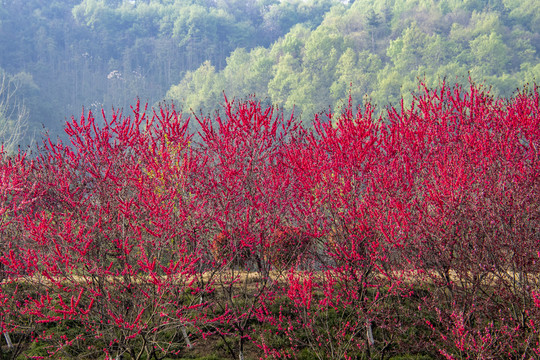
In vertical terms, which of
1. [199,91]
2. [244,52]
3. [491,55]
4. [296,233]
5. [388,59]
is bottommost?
[296,233]

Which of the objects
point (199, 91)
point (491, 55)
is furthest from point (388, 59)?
point (199, 91)

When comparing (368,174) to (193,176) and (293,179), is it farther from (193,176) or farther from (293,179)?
(193,176)

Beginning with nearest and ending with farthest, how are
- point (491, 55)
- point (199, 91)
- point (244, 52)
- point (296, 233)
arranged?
point (296, 233) → point (491, 55) → point (199, 91) → point (244, 52)

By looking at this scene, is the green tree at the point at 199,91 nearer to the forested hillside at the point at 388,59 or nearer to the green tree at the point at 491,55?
the forested hillside at the point at 388,59

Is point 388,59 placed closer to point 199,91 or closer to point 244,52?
point 244,52

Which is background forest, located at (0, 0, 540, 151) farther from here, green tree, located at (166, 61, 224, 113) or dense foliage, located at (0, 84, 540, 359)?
dense foliage, located at (0, 84, 540, 359)

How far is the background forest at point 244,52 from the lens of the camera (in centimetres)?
4872

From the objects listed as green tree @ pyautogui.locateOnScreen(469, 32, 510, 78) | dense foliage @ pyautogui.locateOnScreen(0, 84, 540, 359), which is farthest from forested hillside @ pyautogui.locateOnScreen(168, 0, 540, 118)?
dense foliage @ pyautogui.locateOnScreen(0, 84, 540, 359)

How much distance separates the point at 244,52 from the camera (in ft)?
219

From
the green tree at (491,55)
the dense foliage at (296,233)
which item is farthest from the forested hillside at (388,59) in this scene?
the dense foliage at (296,233)

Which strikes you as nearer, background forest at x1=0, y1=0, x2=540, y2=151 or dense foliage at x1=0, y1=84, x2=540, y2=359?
dense foliage at x1=0, y1=84, x2=540, y2=359

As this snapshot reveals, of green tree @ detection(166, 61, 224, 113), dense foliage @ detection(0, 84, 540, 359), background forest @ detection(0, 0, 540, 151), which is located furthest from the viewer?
green tree @ detection(166, 61, 224, 113)

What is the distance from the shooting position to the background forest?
4872 centimetres

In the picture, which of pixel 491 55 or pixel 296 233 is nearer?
pixel 296 233
